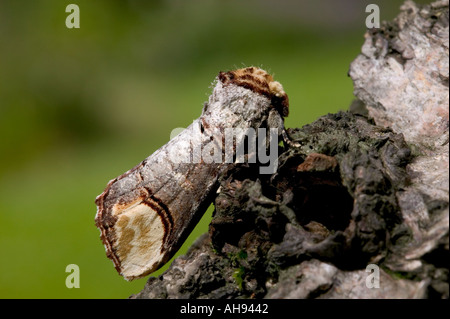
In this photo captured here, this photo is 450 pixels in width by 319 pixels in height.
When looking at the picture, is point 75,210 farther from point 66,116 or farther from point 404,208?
point 404,208

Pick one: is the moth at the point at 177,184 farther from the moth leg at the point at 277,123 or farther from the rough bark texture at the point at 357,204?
the rough bark texture at the point at 357,204

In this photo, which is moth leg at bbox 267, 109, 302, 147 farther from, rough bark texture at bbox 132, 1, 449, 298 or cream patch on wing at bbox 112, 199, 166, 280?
cream patch on wing at bbox 112, 199, 166, 280

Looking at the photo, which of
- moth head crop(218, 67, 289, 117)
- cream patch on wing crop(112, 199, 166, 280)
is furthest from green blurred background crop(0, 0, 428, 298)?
cream patch on wing crop(112, 199, 166, 280)

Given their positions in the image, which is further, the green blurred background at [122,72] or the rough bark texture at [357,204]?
the green blurred background at [122,72]

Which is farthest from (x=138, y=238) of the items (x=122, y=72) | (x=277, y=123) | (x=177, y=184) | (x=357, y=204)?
(x=122, y=72)

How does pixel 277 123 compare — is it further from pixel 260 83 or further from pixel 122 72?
pixel 122 72

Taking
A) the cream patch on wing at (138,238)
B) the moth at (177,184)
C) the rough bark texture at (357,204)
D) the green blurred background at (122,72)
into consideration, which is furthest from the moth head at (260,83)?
the green blurred background at (122,72)
